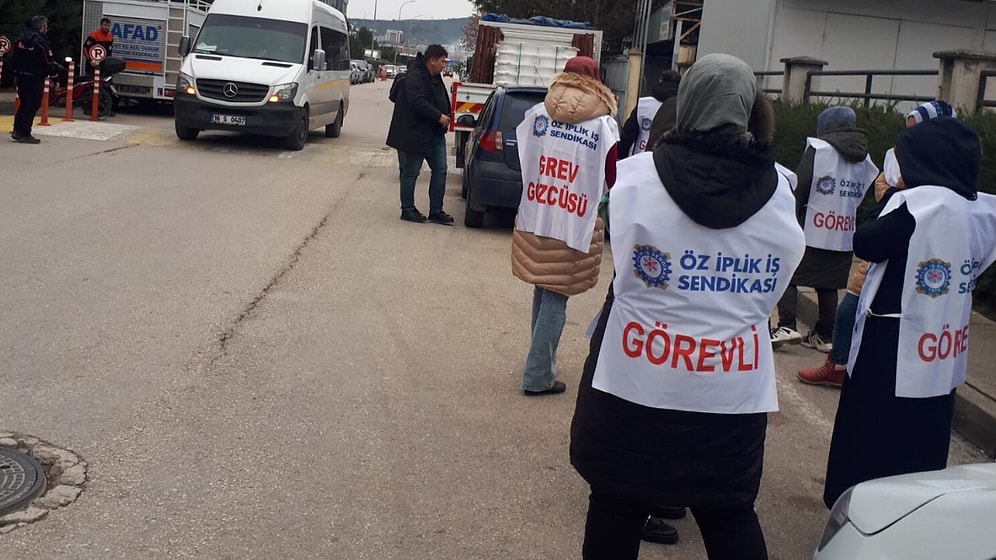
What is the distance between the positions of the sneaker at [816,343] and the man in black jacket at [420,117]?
16.3 feet

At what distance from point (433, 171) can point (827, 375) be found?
618 cm

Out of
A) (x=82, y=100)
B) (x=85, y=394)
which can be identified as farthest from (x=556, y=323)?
(x=82, y=100)

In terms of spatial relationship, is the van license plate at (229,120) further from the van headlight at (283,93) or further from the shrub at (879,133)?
the shrub at (879,133)

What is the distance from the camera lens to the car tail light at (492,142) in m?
11.4

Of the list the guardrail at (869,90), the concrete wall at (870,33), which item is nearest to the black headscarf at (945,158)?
the guardrail at (869,90)

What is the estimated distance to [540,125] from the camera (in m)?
6.04

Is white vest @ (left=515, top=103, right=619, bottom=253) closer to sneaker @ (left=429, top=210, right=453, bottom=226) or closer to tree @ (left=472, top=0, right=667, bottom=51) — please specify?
sneaker @ (left=429, top=210, right=453, bottom=226)

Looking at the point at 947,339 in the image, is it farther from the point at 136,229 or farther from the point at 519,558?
the point at 136,229

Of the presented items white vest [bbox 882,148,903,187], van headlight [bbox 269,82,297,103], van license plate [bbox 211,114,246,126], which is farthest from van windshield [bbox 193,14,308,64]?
white vest [bbox 882,148,903,187]

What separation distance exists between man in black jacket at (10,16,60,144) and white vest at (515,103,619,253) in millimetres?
12435

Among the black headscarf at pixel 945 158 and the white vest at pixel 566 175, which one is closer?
the black headscarf at pixel 945 158

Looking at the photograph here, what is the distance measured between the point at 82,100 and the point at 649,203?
67.9ft

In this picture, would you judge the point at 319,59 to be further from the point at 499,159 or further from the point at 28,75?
the point at 499,159

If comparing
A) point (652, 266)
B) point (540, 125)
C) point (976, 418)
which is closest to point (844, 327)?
point (976, 418)
